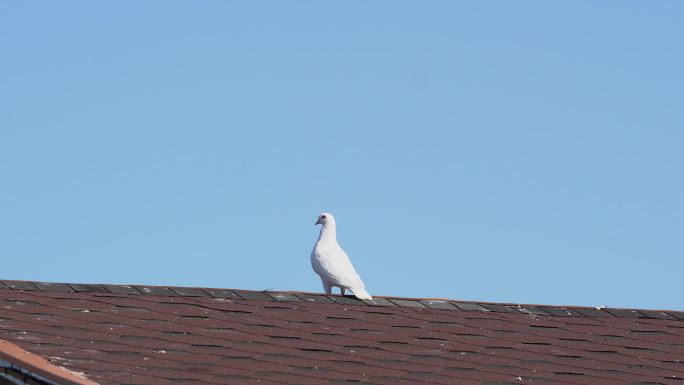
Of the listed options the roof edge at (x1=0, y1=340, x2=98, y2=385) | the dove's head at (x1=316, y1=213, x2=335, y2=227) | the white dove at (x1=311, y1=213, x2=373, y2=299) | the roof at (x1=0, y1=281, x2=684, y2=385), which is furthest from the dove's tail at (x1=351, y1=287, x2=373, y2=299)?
the roof edge at (x1=0, y1=340, x2=98, y2=385)

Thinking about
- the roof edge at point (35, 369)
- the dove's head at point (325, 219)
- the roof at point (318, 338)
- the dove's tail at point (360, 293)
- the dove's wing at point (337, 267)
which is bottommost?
the roof edge at point (35, 369)

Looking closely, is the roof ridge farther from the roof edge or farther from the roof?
the roof edge

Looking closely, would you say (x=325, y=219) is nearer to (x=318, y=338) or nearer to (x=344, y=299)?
(x=344, y=299)

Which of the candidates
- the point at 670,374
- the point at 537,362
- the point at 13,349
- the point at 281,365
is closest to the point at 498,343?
the point at 537,362

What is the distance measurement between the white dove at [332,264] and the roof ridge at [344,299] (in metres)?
0.29

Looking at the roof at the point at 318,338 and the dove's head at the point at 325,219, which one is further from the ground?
the dove's head at the point at 325,219

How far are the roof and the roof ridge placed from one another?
0.01 meters

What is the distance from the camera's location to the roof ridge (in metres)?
8.46

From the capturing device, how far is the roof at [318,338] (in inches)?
277

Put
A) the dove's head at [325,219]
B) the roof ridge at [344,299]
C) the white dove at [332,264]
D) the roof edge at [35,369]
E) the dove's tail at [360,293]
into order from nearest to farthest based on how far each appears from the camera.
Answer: the roof edge at [35,369], the roof ridge at [344,299], the dove's tail at [360,293], the white dove at [332,264], the dove's head at [325,219]

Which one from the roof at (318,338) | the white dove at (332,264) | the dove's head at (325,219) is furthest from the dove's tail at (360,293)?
the dove's head at (325,219)

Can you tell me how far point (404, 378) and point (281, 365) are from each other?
2.38 ft

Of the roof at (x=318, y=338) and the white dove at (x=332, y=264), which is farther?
the white dove at (x=332, y=264)

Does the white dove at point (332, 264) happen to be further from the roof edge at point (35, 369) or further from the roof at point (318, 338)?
the roof edge at point (35, 369)
